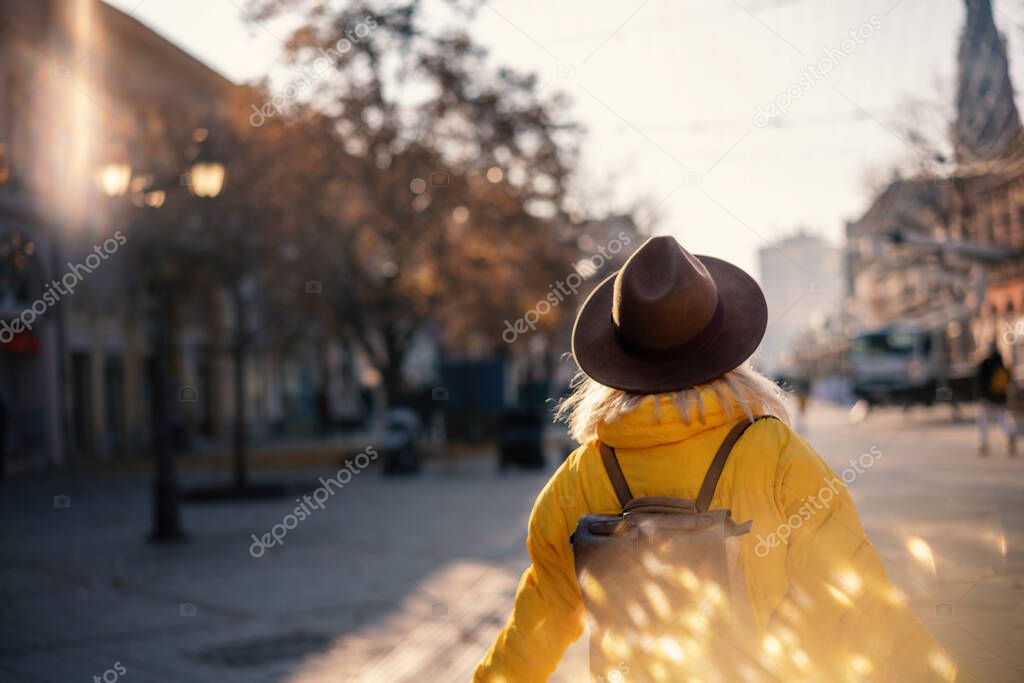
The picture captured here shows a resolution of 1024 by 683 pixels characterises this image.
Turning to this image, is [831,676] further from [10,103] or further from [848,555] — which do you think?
[10,103]

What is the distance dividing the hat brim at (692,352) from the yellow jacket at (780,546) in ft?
0.20

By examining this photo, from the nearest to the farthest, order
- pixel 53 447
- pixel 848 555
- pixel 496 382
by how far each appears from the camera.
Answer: pixel 848 555
pixel 53 447
pixel 496 382

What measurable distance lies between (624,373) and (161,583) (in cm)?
821

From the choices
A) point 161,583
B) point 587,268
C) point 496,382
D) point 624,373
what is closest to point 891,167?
point 587,268

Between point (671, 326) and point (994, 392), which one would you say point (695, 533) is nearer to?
point (671, 326)

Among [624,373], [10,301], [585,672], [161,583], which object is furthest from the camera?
[10,301]

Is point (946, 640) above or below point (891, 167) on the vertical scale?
below

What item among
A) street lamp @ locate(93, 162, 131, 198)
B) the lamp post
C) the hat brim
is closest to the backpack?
the hat brim

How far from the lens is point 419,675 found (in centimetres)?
614

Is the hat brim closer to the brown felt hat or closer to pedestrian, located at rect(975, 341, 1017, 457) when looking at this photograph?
the brown felt hat

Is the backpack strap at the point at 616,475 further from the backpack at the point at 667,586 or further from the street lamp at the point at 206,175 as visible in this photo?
the street lamp at the point at 206,175

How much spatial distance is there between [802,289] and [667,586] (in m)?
15.4

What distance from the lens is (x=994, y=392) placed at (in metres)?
17.1

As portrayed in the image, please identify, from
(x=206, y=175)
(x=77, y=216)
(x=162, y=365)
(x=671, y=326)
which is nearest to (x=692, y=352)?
(x=671, y=326)
